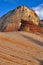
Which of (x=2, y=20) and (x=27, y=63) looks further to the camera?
(x=2, y=20)

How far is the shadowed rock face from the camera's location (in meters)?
32.1

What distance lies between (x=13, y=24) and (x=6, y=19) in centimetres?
183

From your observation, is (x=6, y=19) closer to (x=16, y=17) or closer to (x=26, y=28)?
(x=16, y=17)

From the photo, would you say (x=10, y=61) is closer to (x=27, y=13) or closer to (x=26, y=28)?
(x=26, y=28)

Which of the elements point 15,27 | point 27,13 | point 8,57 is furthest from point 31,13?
point 8,57

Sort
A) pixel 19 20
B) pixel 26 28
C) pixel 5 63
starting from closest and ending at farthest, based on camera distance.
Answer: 1. pixel 5 63
2. pixel 26 28
3. pixel 19 20

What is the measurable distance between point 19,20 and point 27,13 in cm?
189

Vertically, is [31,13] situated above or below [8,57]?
above

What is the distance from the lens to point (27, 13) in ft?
108

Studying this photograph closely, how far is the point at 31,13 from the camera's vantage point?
33.9 metres

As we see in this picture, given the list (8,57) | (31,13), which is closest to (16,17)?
(31,13)

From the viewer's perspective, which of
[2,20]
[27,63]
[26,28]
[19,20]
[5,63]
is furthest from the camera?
[2,20]

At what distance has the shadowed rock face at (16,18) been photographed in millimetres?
32094

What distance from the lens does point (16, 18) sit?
3222cm
